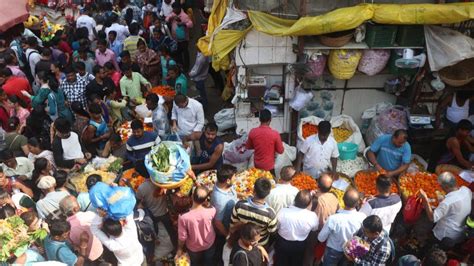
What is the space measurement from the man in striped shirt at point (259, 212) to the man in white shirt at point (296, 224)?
15 centimetres

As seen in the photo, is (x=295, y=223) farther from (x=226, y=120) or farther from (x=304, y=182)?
(x=226, y=120)

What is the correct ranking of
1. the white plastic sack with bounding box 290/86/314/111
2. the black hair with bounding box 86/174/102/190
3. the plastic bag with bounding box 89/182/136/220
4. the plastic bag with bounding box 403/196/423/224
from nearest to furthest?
the plastic bag with bounding box 89/182/136/220, the black hair with bounding box 86/174/102/190, the plastic bag with bounding box 403/196/423/224, the white plastic sack with bounding box 290/86/314/111

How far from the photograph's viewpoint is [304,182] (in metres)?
6.32

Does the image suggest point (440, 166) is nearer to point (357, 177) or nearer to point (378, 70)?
point (357, 177)

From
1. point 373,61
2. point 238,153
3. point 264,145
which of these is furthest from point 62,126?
point 373,61

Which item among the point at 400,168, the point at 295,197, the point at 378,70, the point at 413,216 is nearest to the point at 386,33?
the point at 378,70

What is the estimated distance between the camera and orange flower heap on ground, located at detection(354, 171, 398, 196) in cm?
649

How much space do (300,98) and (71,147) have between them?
3988 millimetres

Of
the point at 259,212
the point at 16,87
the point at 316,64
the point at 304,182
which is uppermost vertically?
the point at 316,64

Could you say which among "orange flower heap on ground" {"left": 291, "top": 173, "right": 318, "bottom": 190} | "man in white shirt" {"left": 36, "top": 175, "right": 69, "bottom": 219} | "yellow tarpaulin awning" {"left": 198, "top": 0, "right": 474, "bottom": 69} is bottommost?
"orange flower heap on ground" {"left": 291, "top": 173, "right": 318, "bottom": 190}

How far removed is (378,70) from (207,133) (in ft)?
11.0

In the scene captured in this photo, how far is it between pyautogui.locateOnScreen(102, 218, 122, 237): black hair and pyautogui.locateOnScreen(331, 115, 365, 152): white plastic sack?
4.72m

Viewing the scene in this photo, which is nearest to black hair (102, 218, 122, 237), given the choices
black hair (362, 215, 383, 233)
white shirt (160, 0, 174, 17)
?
black hair (362, 215, 383, 233)

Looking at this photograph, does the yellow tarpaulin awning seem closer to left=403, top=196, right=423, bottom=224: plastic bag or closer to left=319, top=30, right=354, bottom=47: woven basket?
left=319, top=30, right=354, bottom=47: woven basket
